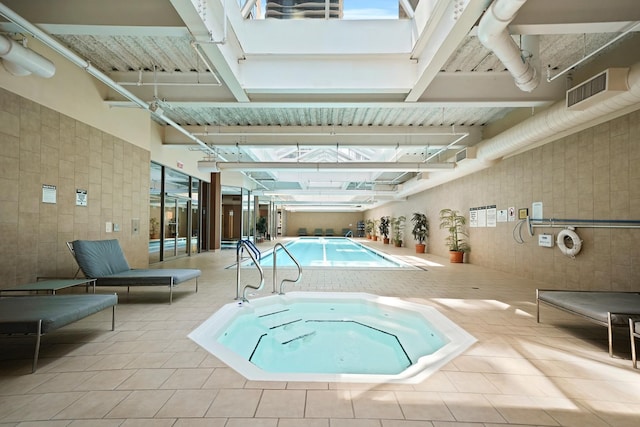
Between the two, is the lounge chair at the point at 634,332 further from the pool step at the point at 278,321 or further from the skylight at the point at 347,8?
the skylight at the point at 347,8

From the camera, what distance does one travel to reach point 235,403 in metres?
1.97

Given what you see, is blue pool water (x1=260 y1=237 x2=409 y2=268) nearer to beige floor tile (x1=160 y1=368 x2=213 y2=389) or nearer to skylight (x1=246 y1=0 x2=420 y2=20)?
skylight (x1=246 y1=0 x2=420 y2=20)

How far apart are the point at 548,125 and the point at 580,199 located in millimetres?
1314

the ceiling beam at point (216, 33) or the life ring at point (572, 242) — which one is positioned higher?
the ceiling beam at point (216, 33)

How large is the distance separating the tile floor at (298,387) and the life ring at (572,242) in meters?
2.00

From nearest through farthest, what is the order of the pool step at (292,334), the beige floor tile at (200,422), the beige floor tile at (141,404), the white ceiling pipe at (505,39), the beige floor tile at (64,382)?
1. the beige floor tile at (200,422)
2. the beige floor tile at (141,404)
3. the beige floor tile at (64,382)
4. the white ceiling pipe at (505,39)
5. the pool step at (292,334)

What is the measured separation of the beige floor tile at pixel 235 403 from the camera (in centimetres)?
187

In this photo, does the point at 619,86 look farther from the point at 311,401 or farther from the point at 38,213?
the point at 38,213

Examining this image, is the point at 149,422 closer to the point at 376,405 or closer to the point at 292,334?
the point at 376,405

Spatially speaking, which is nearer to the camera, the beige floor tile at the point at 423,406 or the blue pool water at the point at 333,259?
the beige floor tile at the point at 423,406

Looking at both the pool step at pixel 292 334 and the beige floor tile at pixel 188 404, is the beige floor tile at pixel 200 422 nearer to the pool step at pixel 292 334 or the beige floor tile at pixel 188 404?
the beige floor tile at pixel 188 404

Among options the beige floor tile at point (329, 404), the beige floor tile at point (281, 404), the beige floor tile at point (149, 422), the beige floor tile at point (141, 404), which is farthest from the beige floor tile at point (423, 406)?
the beige floor tile at point (141, 404)

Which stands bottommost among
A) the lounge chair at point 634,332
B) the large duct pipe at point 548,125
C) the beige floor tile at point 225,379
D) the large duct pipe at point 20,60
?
the beige floor tile at point 225,379

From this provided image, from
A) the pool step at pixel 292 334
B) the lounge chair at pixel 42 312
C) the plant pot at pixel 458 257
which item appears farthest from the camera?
the plant pot at pixel 458 257
